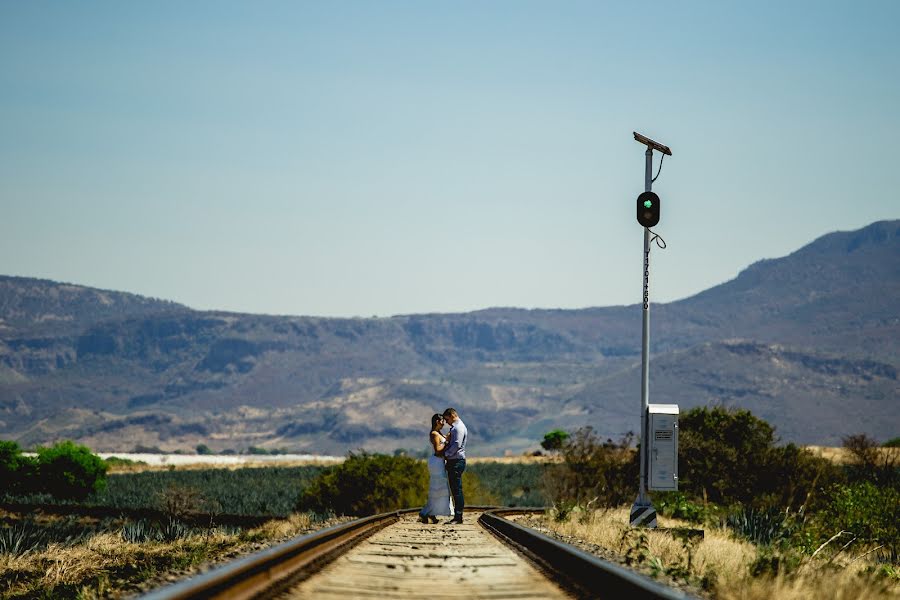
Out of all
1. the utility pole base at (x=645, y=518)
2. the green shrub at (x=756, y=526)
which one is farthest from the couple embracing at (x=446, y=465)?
the green shrub at (x=756, y=526)

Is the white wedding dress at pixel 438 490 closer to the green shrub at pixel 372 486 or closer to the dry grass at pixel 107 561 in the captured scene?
the dry grass at pixel 107 561

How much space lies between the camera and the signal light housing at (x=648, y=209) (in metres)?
19.8

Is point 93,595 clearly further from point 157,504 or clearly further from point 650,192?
point 157,504

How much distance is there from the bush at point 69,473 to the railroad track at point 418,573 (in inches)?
1991

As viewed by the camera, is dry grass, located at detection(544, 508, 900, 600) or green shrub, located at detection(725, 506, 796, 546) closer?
dry grass, located at detection(544, 508, 900, 600)

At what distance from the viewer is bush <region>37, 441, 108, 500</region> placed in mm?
61750

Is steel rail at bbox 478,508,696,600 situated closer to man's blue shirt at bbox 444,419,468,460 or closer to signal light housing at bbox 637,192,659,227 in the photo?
man's blue shirt at bbox 444,419,468,460

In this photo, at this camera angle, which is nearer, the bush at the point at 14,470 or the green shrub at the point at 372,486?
the green shrub at the point at 372,486

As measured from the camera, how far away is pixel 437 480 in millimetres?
20203

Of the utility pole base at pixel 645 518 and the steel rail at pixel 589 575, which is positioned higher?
the steel rail at pixel 589 575

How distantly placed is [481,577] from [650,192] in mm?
10659

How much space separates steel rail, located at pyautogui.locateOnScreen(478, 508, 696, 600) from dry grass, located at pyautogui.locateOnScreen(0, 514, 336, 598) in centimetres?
322

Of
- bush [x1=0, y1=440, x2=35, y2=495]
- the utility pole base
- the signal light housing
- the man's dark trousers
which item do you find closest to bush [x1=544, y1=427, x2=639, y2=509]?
the man's dark trousers

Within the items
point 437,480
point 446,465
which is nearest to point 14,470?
point 437,480
